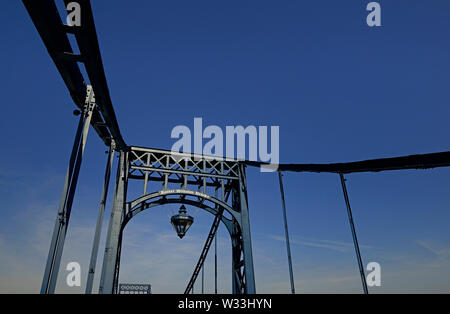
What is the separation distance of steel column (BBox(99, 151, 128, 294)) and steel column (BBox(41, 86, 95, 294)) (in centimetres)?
399

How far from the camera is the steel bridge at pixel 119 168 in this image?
436 cm

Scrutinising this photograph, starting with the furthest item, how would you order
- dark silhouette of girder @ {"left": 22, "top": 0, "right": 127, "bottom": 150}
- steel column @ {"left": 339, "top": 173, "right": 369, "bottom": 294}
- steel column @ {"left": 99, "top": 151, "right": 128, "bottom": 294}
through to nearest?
1. steel column @ {"left": 99, "top": 151, "right": 128, "bottom": 294}
2. steel column @ {"left": 339, "top": 173, "right": 369, "bottom": 294}
3. dark silhouette of girder @ {"left": 22, "top": 0, "right": 127, "bottom": 150}

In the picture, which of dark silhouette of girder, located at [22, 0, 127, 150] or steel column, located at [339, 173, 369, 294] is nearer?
dark silhouette of girder, located at [22, 0, 127, 150]

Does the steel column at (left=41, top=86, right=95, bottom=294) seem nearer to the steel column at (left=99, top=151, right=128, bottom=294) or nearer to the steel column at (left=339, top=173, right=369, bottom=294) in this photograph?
the steel column at (left=99, top=151, right=128, bottom=294)

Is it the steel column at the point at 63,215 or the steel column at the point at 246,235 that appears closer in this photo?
the steel column at the point at 63,215

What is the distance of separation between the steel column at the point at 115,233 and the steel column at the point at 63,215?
13.1ft

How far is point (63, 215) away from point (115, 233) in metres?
4.24

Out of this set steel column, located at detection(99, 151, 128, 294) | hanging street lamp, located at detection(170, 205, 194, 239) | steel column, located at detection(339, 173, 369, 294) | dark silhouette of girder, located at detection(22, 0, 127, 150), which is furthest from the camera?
hanging street lamp, located at detection(170, 205, 194, 239)

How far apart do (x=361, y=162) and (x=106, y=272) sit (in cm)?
837

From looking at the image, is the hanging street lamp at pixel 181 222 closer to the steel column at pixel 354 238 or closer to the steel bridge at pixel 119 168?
the steel bridge at pixel 119 168

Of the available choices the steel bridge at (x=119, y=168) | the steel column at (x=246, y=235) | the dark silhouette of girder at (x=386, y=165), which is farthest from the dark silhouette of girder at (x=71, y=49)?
the dark silhouette of girder at (x=386, y=165)

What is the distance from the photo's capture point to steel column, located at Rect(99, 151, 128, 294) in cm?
787

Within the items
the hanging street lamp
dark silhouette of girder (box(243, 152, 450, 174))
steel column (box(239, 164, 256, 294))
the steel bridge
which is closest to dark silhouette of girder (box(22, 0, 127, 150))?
the steel bridge

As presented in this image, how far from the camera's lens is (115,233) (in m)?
8.47
